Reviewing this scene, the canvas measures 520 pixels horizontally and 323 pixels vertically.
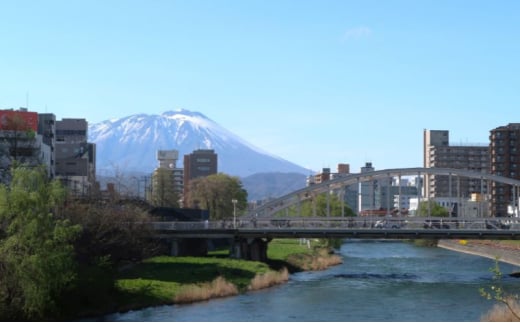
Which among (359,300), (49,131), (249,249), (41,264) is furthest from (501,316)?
(49,131)

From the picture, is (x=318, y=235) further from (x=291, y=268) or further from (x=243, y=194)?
(x=243, y=194)

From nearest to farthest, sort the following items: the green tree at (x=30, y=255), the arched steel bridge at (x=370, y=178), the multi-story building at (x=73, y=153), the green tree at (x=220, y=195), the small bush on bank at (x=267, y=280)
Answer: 1. the green tree at (x=30, y=255)
2. the small bush on bank at (x=267, y=280)
3. the arched steel bridge at (x=370, y=178)
4. the green tree at (x=220, y=195)
5. the multi-story building at (x=73, y=153)

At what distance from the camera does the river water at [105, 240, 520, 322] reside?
4456 centimetres

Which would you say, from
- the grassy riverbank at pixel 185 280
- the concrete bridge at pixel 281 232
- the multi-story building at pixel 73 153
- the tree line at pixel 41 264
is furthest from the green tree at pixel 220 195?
the tree line at pixel 41 264

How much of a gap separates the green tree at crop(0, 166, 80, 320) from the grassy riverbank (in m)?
3.63

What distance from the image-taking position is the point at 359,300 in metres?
53.2

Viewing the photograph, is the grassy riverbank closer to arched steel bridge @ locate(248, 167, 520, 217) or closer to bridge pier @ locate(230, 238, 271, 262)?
bridge pier @ locate(230, 238, 271, 262)

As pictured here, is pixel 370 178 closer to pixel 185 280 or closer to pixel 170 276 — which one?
pixel 170 276

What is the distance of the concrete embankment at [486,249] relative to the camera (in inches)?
3803

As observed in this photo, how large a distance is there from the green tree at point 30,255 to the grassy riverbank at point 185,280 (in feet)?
11.9

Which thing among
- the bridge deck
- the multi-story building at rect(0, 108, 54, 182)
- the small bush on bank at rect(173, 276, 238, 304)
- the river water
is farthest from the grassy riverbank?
the multi-story building at rect(0, 108, 54, 182)

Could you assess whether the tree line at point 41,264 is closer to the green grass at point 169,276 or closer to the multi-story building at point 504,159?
the green grass at point 169,276

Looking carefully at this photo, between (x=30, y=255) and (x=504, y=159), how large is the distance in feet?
451

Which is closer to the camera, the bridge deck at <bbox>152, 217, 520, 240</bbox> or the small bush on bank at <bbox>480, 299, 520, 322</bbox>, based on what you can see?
the small bush on bank at <bbox>480, 299, 520, 322</bbox>
